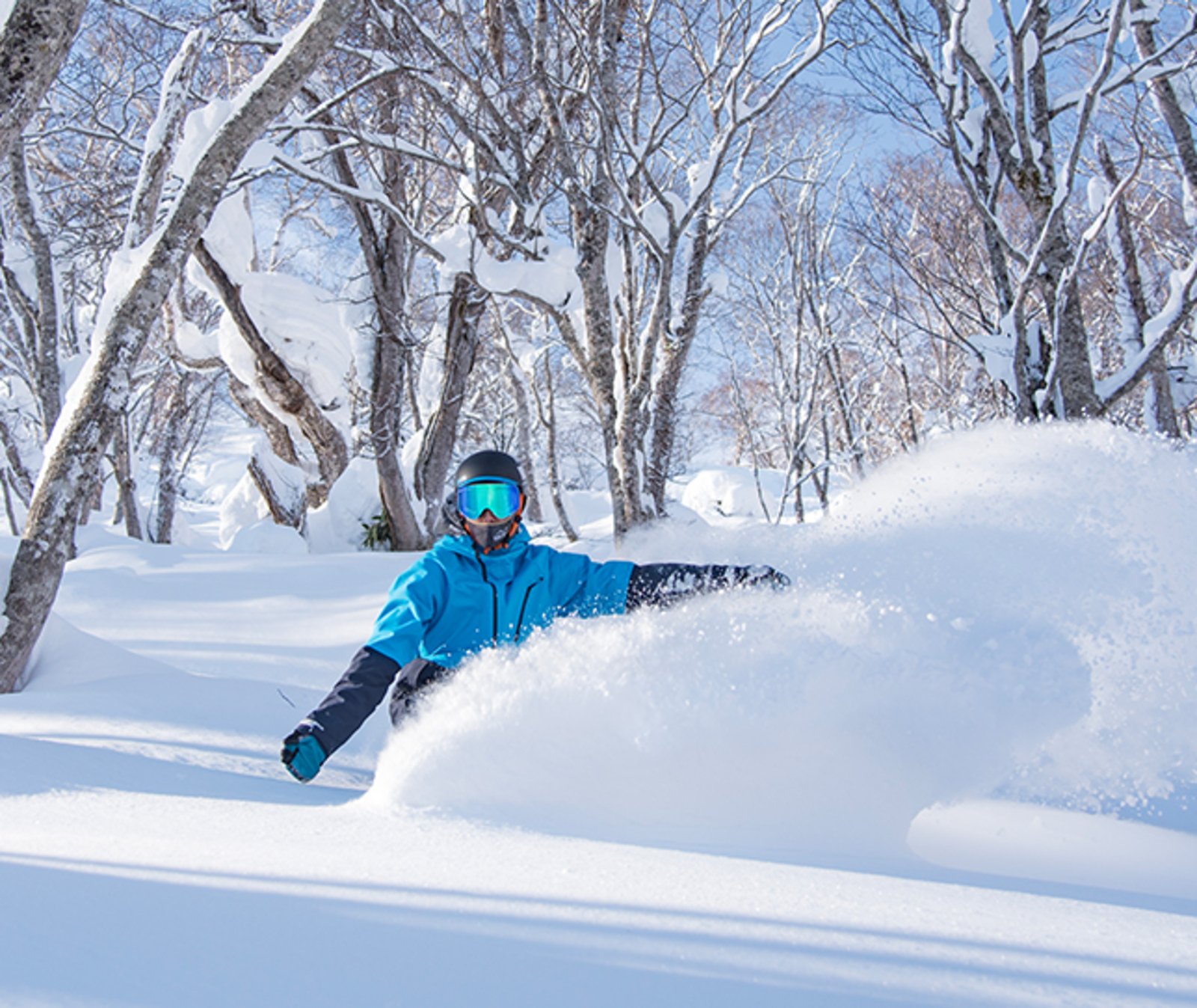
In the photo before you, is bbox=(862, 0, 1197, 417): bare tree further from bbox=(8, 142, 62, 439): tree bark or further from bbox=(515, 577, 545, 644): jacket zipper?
bbox=(8, 142, 62, 439): tree bark

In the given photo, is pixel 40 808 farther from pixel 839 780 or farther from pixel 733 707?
pixel 839 780

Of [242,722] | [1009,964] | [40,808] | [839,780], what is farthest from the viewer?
[242,722]

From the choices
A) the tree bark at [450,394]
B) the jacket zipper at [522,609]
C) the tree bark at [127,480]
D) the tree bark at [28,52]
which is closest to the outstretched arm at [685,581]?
the jacket zipper at [522,609]

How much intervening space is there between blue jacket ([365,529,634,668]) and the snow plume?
0.19 meters

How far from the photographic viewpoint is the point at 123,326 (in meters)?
3.48

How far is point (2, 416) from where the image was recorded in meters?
11.4

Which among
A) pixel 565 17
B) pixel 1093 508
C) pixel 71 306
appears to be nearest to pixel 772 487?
pixel 71 306

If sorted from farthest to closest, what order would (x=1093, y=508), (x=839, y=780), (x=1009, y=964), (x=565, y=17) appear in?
(x=565, y=17) → (x=1093, y=508) → (x=839, y=780) → (x=1009, y=964)

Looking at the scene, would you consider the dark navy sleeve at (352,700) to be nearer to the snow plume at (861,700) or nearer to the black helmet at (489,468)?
the snow plume at (861,700)

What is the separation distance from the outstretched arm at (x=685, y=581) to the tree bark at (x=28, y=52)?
272 centimetres

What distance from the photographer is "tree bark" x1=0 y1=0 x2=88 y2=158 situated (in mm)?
2844

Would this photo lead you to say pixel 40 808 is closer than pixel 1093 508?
Yes

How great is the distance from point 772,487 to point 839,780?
22726 millimetres

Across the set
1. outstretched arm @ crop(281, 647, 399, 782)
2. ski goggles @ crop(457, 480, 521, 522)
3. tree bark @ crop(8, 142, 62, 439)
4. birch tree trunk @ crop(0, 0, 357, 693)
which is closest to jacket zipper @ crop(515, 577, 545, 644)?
ski goggles @ crop(457, 480, 521, 522)
